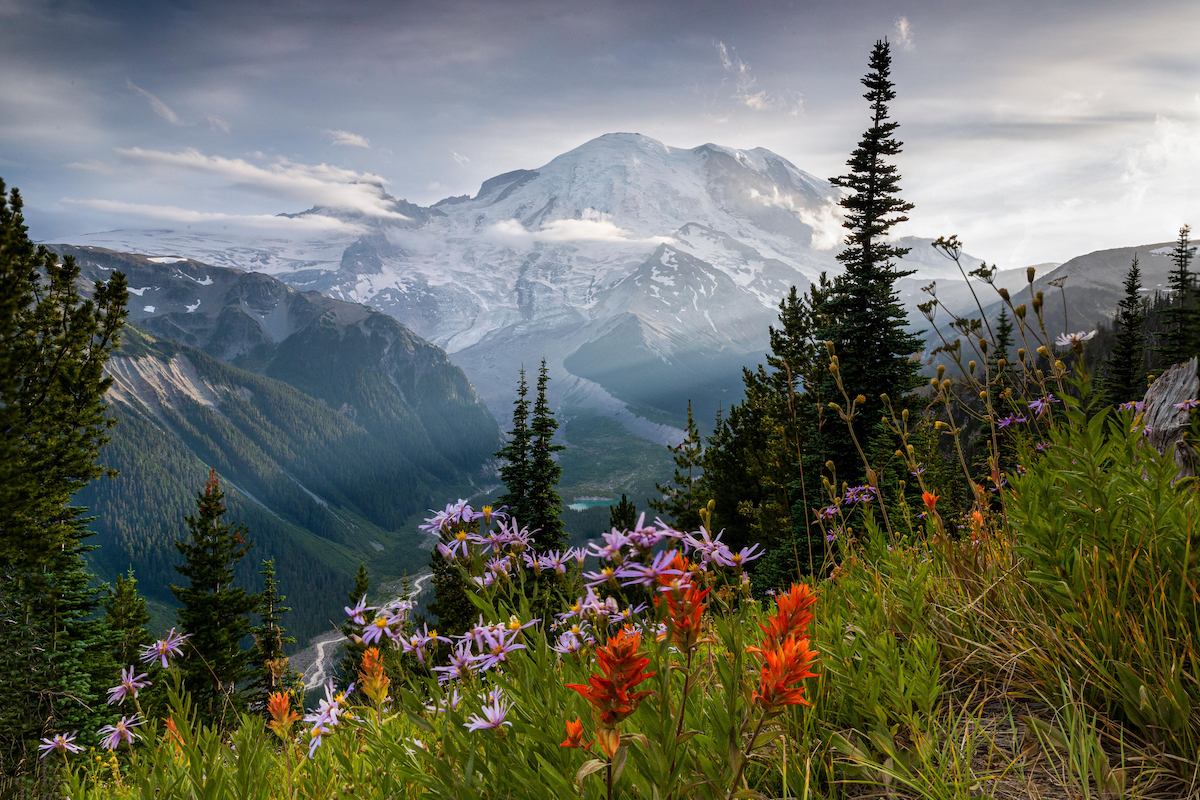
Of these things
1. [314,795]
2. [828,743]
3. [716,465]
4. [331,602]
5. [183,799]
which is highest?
[828,743]

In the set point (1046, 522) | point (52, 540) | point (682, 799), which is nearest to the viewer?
point (682, 799)

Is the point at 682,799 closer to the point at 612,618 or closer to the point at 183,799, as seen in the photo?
the point at 612,618

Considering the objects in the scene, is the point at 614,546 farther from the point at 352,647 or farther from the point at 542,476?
the point at 542,476

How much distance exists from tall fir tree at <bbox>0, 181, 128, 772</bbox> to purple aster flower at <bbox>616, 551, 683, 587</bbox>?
20794mm

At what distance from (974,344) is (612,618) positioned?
3.37m

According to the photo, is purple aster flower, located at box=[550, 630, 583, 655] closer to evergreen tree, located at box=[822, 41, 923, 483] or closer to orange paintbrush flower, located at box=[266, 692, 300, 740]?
orange paintbrush flower, located at box=[266, 692, 300, 740]

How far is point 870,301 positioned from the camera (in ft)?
80.7

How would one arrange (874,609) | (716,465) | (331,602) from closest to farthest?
(874,609)
(716,465)
(331,602)

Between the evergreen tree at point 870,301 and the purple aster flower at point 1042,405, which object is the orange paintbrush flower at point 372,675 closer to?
the purple aster flower at point 1042,405

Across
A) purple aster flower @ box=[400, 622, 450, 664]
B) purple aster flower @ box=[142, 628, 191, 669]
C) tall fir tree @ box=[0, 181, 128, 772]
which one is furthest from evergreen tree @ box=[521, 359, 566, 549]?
purple aster flower @ box=[400, 622, 450, 664]

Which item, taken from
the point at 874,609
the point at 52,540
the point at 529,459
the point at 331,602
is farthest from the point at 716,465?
the point at 331,602

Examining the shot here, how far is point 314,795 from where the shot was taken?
2.55 meters

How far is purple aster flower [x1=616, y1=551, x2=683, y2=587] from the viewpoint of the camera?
137cm

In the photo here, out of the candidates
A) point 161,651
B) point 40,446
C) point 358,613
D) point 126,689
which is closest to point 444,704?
point 358,613
